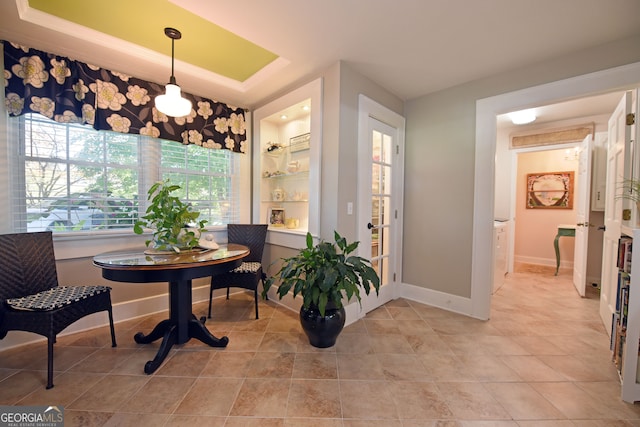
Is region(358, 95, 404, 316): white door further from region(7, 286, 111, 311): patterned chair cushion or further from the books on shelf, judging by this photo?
region(7, 286, 111, 311): patterned chair cushion

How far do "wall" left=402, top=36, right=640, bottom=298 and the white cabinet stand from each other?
1.28 metres

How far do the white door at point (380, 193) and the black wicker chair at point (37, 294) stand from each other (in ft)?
7.40

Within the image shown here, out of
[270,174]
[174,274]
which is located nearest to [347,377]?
[174,274]

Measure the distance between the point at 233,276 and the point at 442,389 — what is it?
6.34 feet

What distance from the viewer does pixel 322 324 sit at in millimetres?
1914

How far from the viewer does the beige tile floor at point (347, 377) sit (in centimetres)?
136

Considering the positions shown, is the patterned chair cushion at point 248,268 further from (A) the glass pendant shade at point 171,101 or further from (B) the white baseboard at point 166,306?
(A) the glass pendant shade at point 171,101

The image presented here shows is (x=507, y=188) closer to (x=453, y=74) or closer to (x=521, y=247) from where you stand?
(x=521, y=247)

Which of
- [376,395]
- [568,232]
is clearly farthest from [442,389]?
[568,232]

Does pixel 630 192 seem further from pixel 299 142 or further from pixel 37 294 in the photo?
pixel 37 294

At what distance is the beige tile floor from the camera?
136cm

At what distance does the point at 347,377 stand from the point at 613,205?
2973 mm

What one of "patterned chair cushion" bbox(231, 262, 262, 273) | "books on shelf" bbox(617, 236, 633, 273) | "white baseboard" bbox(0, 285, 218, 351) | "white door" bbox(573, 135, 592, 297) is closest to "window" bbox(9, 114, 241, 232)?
"white baseboard" bbox(0, 285, 218, 351)

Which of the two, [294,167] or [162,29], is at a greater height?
[162,29]
